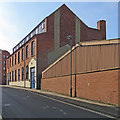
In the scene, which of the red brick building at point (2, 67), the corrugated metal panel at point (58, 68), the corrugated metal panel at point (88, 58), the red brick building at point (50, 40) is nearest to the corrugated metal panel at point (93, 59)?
the corrugated metal panel at point (88, 58)

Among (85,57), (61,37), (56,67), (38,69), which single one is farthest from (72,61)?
(61,37)

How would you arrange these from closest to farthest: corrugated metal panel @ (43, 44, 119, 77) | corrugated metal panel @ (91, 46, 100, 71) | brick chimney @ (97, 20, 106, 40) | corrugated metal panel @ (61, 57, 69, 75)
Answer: corrugated metal panel @ (43, 44, 119, 77) → corrugated metal panel @ (91, 46, 100, 71) → corrugated metal panel @ (61, 57, 69, 75) → brick chimney @ (97, 20, 106, 40)

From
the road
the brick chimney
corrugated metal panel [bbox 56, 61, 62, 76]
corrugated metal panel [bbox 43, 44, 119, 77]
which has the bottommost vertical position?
the road

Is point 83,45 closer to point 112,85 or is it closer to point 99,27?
point 112,85

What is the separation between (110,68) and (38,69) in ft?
57.9

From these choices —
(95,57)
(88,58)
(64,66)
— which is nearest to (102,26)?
(64,66)

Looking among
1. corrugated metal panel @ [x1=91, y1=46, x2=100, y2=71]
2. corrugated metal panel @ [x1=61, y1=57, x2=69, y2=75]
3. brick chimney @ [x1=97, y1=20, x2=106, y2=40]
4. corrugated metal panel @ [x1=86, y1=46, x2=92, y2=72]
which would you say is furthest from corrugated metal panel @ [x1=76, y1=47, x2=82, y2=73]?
brick chimney @ [x1=97, y1=20, x2=106, y2=40]

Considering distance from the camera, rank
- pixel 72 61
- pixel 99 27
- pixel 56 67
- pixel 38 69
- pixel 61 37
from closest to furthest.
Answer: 1. pixel 72 61
2. pixel 56 67
3. pixel 38 69
4. pixel 61 37
5. pixel 99 27

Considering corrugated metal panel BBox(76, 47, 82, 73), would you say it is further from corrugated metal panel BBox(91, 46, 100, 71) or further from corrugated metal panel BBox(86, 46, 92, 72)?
corrugated metal panel BBox(91, 46, 100, 71)

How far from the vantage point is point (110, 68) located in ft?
40.1

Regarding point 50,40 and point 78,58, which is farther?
point 50,40

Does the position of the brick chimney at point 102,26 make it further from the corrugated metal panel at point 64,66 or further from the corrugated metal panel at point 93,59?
the corrugated metal panel at point 93,59

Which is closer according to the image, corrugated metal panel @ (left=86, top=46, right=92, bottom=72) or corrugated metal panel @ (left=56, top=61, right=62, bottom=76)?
corrugated metal panel @ (left=86, top=46, right=92, bottom=72)

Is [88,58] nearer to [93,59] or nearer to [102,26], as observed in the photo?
[93,59]
